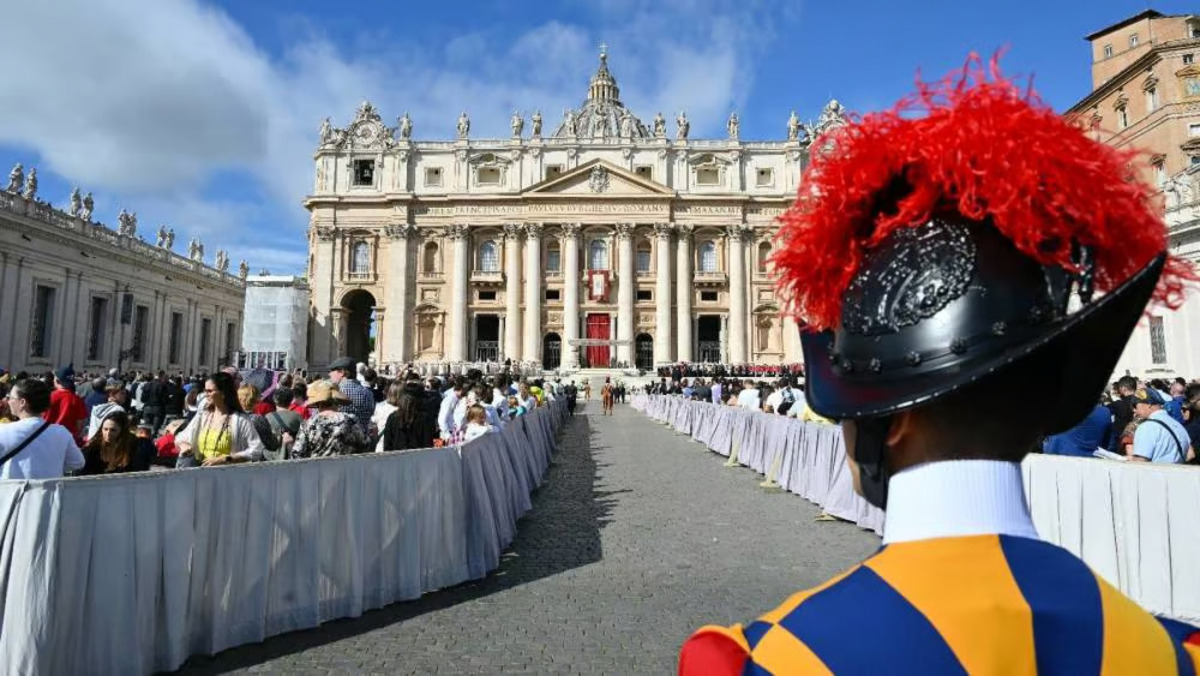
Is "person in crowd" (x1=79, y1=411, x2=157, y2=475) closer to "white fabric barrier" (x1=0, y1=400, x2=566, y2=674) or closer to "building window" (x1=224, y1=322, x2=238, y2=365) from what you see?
"white fabric barrier" (x1=0, y1=400, x2=566, y2=674)

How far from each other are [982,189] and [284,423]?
781cm

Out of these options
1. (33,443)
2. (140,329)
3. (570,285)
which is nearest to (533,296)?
(570,285)

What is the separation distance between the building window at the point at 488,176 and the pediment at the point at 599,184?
348 cm

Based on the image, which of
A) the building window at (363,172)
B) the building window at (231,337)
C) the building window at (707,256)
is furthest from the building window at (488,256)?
the building window at (231,337)

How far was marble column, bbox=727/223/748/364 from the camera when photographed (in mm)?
48406

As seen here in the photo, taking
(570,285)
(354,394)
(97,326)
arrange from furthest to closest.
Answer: (570,285) < (97,326) < (354,394)

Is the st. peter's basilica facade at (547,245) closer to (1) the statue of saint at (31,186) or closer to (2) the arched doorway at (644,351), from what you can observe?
(2) the arched doorway at (644,351)

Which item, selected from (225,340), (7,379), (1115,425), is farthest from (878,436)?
(225,340)

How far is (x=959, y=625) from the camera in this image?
891 mm

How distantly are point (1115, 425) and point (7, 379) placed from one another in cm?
1535

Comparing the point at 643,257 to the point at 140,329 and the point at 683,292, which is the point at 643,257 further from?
the point at 140,329

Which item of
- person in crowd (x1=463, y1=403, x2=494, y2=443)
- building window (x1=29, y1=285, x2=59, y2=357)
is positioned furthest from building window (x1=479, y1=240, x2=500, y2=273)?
person in crowd (x1=463, y1=403, x2=494, y2=443)

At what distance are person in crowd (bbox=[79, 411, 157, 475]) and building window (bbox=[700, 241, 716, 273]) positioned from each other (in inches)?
1832

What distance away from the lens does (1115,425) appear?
9102 millimetres
